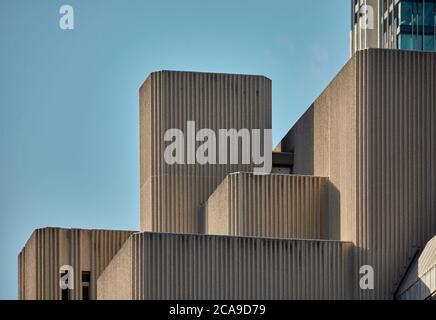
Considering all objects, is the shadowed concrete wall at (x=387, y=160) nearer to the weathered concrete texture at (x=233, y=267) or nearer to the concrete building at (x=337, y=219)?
the concrete building at (x=337, y=219)

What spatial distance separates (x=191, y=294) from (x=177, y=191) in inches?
426

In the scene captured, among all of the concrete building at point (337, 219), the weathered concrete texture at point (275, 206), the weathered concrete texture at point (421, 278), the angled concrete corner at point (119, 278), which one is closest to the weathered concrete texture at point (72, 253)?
the angled concrete corner at point (119, 278)

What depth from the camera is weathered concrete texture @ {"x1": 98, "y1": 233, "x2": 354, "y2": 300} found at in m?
47.1

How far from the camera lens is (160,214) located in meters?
57.6

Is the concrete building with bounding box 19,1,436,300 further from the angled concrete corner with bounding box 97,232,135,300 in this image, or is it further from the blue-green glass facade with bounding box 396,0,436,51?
the blue-green glass facade with bounding box 396,0,436,51

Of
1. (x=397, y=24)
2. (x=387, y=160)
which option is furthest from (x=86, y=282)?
(x=397, y=24)

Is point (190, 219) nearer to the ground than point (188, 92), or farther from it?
nearer to the ground

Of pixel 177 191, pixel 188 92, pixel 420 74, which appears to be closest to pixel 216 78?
pixel 188 92

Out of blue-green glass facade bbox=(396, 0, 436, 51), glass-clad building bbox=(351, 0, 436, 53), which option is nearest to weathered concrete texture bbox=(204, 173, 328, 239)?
glass-clad building bbox=(351, 0, 436, 53)

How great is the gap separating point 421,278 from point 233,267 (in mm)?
6760

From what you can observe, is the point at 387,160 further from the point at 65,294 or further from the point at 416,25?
the point at 416,25

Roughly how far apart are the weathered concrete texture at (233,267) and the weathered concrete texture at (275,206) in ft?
9.88
